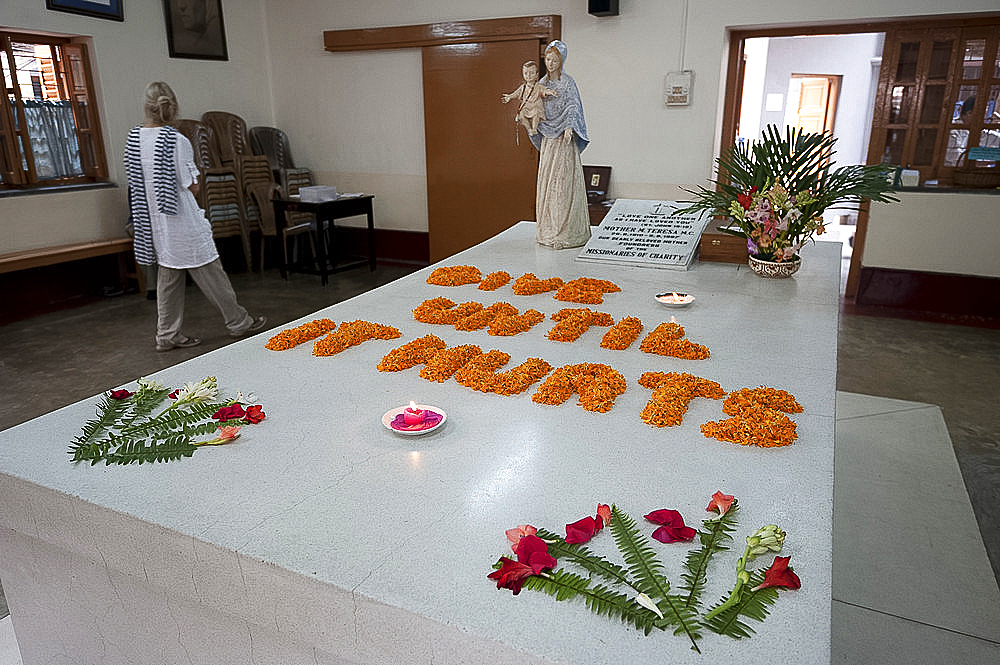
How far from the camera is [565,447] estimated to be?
1474mm

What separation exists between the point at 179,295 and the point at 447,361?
3.22m

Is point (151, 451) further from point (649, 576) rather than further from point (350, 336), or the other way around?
point (649, 576)

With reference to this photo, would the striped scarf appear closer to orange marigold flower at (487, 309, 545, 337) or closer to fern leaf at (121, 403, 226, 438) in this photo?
orange marigold flower at (487, 309, 545, 337)

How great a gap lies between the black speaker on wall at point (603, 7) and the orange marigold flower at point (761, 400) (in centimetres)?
446

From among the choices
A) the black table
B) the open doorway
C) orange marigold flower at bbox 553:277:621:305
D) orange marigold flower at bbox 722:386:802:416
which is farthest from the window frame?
the open doorway

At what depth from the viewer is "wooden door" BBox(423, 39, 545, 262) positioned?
610 centimetres

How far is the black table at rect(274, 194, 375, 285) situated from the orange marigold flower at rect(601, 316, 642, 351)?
14.5ft

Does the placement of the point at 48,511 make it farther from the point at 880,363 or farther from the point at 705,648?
the point at 880,363

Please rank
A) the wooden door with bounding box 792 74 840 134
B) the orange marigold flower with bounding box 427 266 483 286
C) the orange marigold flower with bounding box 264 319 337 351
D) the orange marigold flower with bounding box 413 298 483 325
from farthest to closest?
the wooden door with bounding box 792 74 840 134 → the orange marigold flower with bounding box 427 266 483 286 → the orange marigold flower with bounding box 413 298 483 325 → the orange marigold flower with bounding box 264 319 337 351

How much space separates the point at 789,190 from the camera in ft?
9.34

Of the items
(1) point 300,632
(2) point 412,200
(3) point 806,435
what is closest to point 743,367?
(3) point 806,435

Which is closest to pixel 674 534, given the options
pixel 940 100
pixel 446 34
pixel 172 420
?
pixel 172 420

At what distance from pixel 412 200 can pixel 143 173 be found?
10.4 ft

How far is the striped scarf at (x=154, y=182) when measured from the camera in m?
3.97
